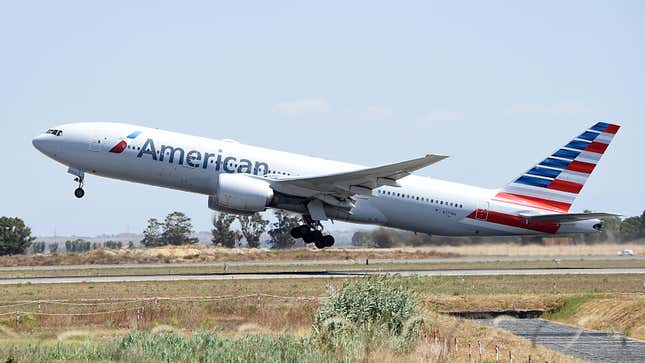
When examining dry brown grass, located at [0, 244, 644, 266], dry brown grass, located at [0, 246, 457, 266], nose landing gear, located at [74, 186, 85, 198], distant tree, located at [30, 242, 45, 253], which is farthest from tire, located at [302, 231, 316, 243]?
distant tree, located at [30, 242, 45, 253]

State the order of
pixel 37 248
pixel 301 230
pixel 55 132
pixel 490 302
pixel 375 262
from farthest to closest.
Answer: pixel 37 248, pixel 375 262, pixel 301 230, pixel 55 132, pixel 490 302

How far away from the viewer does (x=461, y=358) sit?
1752cm

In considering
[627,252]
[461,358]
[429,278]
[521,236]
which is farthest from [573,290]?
[627,252]

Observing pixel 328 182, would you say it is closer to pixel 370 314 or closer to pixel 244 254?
pixel 244 254

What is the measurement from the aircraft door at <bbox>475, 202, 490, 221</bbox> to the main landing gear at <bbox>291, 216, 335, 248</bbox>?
22.5 ft

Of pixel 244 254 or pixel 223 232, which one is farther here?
pixel 223 232

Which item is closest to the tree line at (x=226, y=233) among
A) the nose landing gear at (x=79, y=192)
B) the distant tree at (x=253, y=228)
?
the distant tree at (x=253, y=228)

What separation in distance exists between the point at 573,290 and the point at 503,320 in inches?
287

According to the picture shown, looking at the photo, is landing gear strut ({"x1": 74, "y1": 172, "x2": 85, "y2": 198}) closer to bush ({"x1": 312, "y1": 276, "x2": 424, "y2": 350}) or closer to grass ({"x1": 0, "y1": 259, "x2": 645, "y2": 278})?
grass ({"x1": 0, "y1": 259, "x2": 645, "y2": 278})

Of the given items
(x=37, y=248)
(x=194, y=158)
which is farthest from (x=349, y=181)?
A: (x=37, y=248)

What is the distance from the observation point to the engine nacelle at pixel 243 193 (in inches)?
1499

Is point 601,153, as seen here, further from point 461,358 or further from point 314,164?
point 461,358

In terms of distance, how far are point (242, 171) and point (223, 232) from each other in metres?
41.3

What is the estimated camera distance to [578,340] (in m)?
20.9
